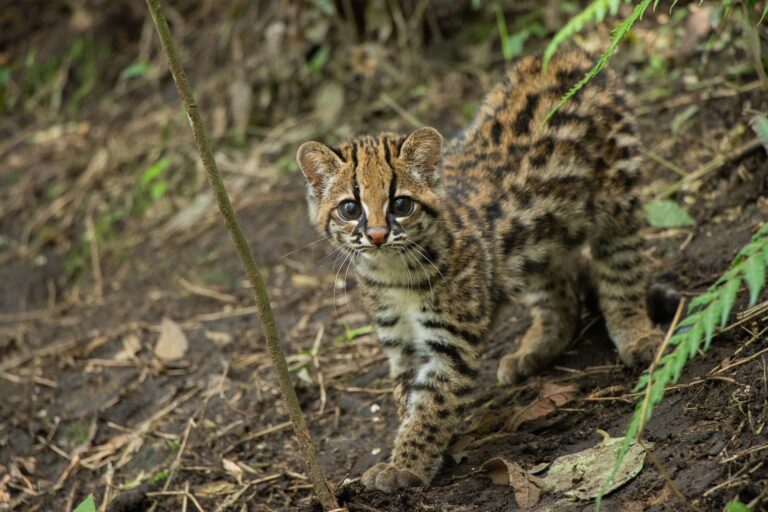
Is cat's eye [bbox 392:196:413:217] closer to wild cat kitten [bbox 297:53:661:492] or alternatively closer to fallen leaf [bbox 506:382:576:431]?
wild cat kitten [bbox 297:53:661:492]

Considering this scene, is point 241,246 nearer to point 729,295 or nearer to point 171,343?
point 729,295

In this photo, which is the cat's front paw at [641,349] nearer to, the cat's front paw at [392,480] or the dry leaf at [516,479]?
the dry leaf at [516,479]

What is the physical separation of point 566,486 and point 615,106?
2384 millimetres

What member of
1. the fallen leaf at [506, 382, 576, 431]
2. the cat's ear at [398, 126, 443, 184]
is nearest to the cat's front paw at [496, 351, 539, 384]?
the fallen leaf at [506, 382, 576, 431]

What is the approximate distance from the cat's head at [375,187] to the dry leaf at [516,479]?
1.16 metres

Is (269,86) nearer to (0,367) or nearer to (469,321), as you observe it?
(0,367)

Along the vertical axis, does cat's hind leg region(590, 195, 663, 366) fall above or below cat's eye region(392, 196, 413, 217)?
below

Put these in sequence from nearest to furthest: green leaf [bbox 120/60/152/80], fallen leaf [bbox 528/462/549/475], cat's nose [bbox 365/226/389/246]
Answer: fallen leaf [bbox 528/462/549/475]
cat's nose [bbox 365/226/389/246]
green leaf [bbox 120/60/152/80]

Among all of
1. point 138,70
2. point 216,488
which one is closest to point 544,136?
point 216,488

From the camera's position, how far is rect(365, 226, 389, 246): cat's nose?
434 cm

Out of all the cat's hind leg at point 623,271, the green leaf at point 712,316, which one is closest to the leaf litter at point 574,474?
the green leaf at point 712,316

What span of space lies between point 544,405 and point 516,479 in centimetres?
79

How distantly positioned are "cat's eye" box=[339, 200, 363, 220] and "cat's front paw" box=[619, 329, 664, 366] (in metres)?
1.72

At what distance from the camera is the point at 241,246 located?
360cm
